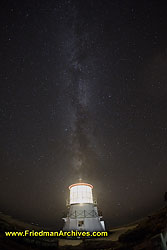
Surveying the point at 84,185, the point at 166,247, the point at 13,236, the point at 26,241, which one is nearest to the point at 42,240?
the point at 26,241

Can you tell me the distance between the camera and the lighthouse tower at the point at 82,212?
2066 centimetres

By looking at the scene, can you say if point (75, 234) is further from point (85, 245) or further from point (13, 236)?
point (13, 236)

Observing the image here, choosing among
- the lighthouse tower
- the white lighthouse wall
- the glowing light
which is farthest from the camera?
the glowing light

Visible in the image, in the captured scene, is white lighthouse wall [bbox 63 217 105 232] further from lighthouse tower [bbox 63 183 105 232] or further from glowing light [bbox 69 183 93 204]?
glowing light [bbox 69 183 93 204]

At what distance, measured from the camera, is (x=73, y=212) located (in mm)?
21781

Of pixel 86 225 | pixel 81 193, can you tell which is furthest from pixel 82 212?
pixel 81 193

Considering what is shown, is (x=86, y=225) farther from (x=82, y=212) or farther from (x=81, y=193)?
(x=81, y=193)

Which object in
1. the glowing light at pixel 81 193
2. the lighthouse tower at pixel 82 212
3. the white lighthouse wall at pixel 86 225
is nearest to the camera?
the white lighthouse wall at pixel 86 225

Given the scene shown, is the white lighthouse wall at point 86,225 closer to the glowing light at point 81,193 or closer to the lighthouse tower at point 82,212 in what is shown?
the lighthouse tower at point 82,212

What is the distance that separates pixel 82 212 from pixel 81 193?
97.9 inches

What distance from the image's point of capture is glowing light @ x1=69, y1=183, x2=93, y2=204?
22.8 meters

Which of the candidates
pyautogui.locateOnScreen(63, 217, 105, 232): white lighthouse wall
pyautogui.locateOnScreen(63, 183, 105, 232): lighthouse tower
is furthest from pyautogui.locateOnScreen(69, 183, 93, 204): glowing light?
pyautogui.locateOnScreen(63, 217, 105, 232): white lighthouse wall

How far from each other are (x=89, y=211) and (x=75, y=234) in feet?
11.9

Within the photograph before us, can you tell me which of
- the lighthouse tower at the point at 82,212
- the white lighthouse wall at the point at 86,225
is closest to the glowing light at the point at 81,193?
the lighthouse tower at the point at 82,212
